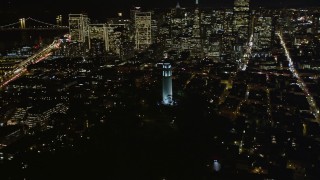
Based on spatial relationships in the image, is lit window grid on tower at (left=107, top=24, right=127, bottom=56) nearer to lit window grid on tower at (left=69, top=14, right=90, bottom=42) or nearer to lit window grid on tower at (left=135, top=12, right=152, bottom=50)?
lit window grid on tower at (left=135, top=12, right=152, bottom=50)

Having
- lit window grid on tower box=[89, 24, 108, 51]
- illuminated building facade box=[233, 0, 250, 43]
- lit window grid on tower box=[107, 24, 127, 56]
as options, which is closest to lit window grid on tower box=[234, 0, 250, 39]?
illuminated building facade box=[233, 0, 250, 43]

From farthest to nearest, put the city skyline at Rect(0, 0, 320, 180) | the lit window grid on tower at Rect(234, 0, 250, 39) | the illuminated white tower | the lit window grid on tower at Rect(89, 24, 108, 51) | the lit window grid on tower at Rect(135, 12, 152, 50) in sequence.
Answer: the lit window grid on tower at Rect(234, 0, 250, 39)
the lit window grid on tower at Rect(135, 12, 152, 50)
the lit window grid on tower at Rect(89, 24, 108, 51)
the illuminated white tower
the city skyline at Rect(0, 0, 320, 180)

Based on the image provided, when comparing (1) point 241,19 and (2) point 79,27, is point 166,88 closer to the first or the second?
(2) point 79,27

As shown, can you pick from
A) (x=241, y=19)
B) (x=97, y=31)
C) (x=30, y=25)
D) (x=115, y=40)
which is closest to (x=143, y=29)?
(x=97, y=31)

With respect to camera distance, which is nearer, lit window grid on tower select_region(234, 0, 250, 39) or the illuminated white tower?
the illuminated white tower

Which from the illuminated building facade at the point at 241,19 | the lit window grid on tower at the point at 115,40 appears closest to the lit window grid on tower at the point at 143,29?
the lit window grid on tower at the point at 115,40

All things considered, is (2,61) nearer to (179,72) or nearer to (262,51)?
(179,72)

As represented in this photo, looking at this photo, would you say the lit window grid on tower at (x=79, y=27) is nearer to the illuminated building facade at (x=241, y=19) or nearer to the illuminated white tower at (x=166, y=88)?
the illuminated building facade at (x=241, y=19)
